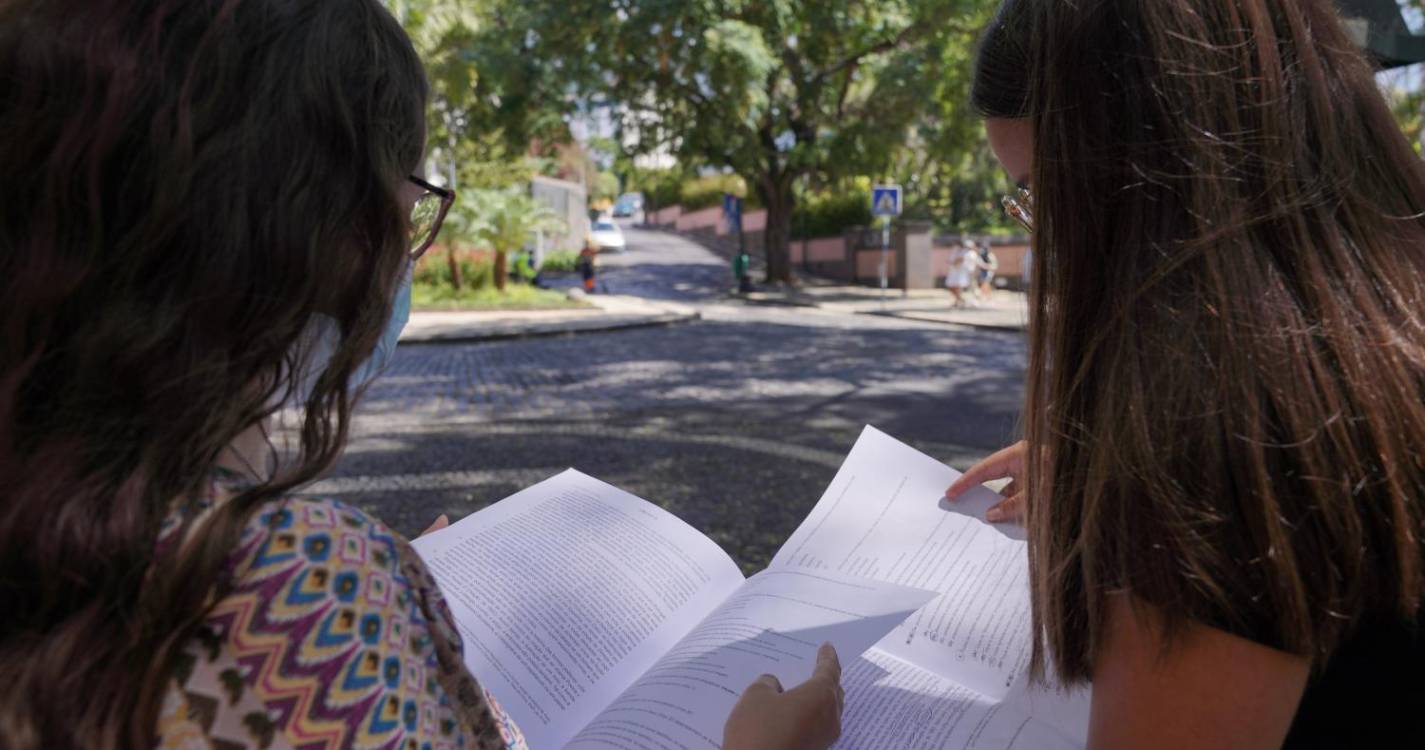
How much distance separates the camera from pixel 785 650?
4.09 feet

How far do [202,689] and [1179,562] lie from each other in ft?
2.43

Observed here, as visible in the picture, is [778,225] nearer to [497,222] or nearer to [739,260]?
[739,260]

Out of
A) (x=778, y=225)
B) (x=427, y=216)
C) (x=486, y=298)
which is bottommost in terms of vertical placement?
(x=486, y=298)

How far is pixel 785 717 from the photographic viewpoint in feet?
3.42

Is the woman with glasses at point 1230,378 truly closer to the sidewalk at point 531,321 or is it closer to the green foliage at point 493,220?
the sidewalk at point 531,321

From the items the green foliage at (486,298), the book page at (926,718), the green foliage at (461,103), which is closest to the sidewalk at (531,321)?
the green foliage at (486,298)

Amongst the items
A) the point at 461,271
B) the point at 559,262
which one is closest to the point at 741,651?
the point at 461,271

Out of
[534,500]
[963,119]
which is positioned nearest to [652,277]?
[963,119]

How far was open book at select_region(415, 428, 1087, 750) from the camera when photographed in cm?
121

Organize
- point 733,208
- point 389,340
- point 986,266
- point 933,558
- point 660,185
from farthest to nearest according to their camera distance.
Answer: point 660,185 < point 733,208 < point 986,266 < point 933,558 < point 389,340

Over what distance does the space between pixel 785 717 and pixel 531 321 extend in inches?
530

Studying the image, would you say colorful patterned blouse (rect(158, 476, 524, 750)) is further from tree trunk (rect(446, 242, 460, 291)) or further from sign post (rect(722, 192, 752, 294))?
sign post (rect(722, 192, 752, 294))

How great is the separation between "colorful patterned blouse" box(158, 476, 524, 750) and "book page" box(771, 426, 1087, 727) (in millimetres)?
788

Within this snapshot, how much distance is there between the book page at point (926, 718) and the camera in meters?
1.19
